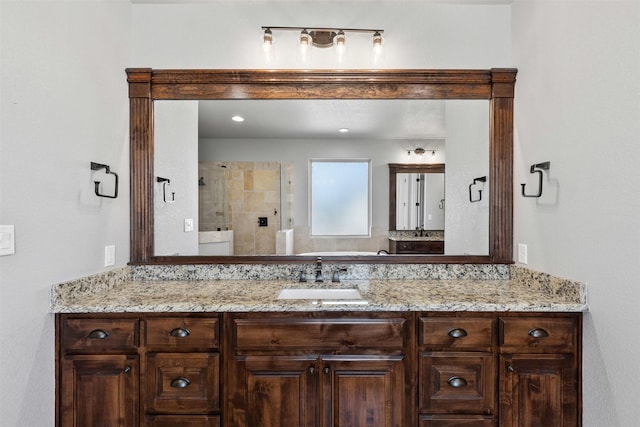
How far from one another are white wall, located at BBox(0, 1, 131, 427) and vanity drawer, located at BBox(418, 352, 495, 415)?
5.62 ft

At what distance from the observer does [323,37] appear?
6.98 ft

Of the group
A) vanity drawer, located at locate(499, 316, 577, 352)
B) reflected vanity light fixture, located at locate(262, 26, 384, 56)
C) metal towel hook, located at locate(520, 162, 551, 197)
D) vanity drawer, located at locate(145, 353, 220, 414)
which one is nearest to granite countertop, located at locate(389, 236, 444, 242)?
metal towel hook, located at locate(520, 162, 551, 197)

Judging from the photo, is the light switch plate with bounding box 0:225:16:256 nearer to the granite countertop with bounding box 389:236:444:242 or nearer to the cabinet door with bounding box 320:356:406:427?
the cabinet door with bounding box 320:356:406:427

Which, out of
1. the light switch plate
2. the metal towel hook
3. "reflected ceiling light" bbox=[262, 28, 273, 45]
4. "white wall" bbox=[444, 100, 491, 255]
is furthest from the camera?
"white wall" bbox=[444, 100, 491, 255]

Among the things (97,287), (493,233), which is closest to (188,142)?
(97,287)

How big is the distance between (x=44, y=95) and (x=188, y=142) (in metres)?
0.81

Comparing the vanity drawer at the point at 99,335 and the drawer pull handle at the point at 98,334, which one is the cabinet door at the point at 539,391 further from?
the drawer pull handle at the point at 98,334

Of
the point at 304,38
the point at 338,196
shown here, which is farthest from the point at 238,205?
the point at 304,38

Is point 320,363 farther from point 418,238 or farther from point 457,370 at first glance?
point 418,238

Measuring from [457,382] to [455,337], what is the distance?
205mm

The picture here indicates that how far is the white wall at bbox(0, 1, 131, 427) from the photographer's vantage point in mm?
1350

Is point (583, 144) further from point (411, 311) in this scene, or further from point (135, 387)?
point (135, 387)

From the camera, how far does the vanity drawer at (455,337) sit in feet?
5.31

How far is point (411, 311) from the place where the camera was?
64.0 inches
